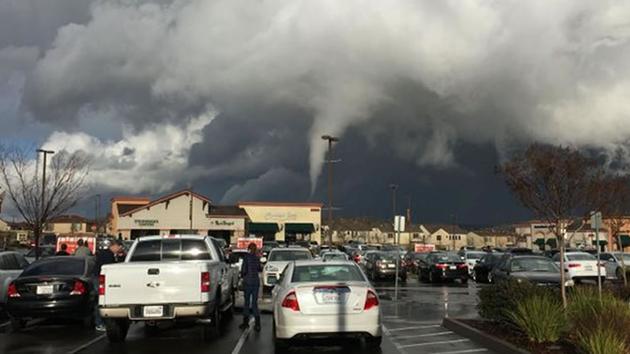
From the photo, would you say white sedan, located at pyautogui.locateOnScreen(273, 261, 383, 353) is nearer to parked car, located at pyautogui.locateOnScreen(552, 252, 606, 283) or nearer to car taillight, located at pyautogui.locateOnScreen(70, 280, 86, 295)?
car taillight, located at pyautogui.locateOnScreen(70, 280, 86, 295)

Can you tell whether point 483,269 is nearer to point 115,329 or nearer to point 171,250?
point 171,250

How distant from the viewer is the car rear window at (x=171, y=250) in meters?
13.2

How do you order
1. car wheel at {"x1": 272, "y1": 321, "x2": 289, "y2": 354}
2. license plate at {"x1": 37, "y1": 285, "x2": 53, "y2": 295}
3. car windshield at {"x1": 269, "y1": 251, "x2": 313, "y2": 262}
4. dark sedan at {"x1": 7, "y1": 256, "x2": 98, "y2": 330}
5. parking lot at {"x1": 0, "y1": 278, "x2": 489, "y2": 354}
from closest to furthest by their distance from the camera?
car wheel at {"x1": 272, "y1": 321, "x2": 289, "y2": 354} < parking lot at {"x1": 0, "y1": 278, "x2": 489, "y2": 354} < dark sedan at {"x1": 7, "y1": 256, "x2": 98, "y2": 330} < license plate at {"x1": 37, "y1": 285, "x2": 53, "y2": 295} < car windshield at {"x1": 269, "y1": 251, "x2": 313, "y2": 262}

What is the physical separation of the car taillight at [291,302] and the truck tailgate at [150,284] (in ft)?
6.28

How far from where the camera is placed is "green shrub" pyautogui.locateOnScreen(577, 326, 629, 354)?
304 inches

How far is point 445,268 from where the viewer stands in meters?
31.6

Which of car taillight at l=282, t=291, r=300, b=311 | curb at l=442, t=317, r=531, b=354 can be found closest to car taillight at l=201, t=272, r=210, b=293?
car taillight at l=282, t=291, r=300, b=311

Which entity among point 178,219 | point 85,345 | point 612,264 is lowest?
point 85,345

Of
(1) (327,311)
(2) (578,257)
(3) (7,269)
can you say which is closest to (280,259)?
(3) (7,269)

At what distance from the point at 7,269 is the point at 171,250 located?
565cm

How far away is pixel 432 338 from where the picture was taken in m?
12.2

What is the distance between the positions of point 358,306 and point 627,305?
169 inches

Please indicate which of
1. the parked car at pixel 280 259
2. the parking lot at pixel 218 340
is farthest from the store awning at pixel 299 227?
the parking lot at pixel 218 340

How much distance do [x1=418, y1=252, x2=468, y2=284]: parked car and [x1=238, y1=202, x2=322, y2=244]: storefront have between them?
171 ft
